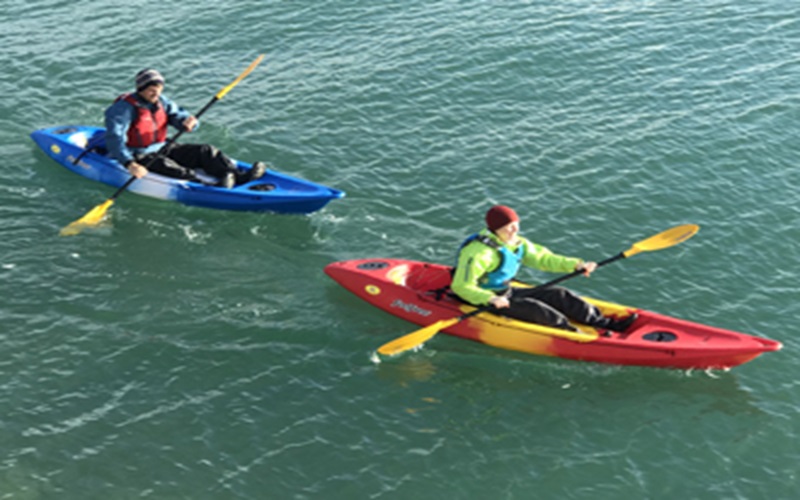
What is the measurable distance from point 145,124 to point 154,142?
16.5 inches

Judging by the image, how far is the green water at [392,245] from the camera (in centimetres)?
1063

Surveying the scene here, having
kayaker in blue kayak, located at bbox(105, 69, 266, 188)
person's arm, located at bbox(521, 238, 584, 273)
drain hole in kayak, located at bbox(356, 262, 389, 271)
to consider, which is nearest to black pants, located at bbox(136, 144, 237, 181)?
kayaker in blue kayak, located at bbox(105, 69, 266, 188)

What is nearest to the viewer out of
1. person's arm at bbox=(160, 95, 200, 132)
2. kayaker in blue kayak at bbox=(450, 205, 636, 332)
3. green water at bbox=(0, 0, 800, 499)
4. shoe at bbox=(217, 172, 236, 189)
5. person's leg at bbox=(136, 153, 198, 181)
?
green water at bbox=(0, 0, 800, 499)

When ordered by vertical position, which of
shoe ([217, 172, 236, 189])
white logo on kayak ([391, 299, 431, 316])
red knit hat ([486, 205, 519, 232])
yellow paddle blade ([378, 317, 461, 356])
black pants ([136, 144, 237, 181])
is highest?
red knit hat ([486, 205, 519, 232])

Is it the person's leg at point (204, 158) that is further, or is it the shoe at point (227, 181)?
the person's leg at point (204, 158)

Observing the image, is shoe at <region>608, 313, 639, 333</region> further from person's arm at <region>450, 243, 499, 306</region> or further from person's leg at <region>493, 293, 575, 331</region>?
person's arm at <region>450, 243, 499, 306</region>

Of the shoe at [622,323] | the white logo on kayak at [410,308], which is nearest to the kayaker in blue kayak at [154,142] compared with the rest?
the white logo on kayak at [410,308]

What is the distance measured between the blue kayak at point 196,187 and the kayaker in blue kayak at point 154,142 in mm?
192

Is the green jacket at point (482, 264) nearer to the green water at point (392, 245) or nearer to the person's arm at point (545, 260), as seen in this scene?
the person's arm at point (545, 260)

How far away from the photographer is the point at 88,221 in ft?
48.6

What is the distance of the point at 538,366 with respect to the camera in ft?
39.7

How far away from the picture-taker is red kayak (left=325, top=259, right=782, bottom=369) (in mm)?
11594

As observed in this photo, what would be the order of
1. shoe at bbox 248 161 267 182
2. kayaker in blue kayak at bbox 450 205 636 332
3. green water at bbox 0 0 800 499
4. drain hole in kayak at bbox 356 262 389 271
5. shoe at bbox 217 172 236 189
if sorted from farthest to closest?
shoe at bbox 248 161 267 182 → shoe at bbox 217 172 236 189 → drain hole in kayak at bbox 356 262 389 271 → kayaker in blue kayak at bbox 450 205 636 332 → green water at bbox 0 0 800 499

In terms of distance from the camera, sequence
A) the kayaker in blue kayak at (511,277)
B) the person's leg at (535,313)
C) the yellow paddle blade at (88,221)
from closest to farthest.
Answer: the kayaker in blue kayak at (511,277)
the person's leg at (535,313)
the yellow paddle blade at (88,221)
